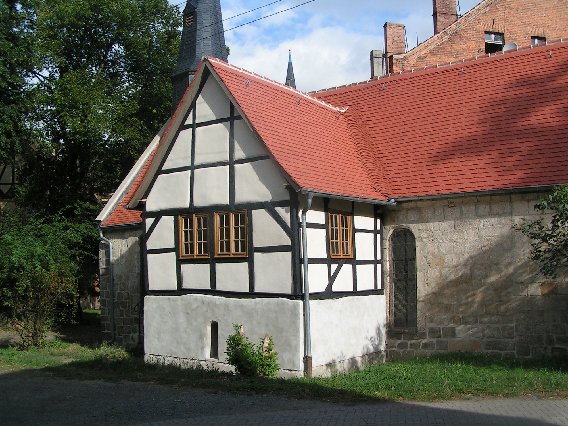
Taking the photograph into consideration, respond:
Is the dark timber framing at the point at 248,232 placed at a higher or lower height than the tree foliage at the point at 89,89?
lower

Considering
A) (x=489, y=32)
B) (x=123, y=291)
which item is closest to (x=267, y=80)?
(x=123, y=291)

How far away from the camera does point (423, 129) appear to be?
55.8 feet

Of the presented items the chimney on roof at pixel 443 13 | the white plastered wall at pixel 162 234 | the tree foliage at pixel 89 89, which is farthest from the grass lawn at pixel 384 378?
the chimney on roof at pixel 443 13

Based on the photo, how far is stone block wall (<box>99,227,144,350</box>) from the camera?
1902 centimetres

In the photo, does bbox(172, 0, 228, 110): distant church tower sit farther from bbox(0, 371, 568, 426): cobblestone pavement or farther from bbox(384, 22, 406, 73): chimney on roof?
bbox(0, 371, 568, 426): cobblestone pavement

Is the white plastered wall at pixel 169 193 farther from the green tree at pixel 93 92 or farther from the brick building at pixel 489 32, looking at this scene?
the brick building at pixel 489 32

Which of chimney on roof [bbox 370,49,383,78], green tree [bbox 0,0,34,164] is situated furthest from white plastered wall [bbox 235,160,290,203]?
chimney on roof [bbox 370,49,383,78]

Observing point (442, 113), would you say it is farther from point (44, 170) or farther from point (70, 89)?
point (44, 170)

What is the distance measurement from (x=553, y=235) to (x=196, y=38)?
47.1 ft

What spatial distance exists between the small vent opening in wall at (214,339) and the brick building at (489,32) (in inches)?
556

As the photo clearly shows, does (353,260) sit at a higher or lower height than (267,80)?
lower

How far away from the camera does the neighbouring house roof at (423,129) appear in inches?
561

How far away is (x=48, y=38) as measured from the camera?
88.6ft

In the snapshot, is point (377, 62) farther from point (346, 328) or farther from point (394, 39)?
point (346, 328)
